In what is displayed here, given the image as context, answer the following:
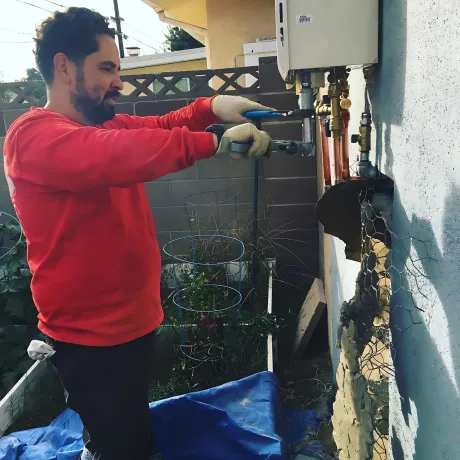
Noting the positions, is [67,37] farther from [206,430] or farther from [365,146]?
[206,430]

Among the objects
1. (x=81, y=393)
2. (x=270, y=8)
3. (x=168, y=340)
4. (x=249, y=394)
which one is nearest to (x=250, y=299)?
(x=168, y=340)

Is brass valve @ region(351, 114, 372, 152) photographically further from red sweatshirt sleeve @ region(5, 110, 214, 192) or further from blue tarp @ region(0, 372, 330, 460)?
blue tarp @ region(0, 372, 330, 460)

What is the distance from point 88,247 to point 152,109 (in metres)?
2.12

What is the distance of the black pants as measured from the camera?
150cm

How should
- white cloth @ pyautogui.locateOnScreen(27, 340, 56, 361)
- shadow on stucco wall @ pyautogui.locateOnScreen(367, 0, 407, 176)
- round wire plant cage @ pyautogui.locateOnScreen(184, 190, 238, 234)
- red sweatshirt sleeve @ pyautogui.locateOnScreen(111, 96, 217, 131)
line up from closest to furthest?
shadow on stucco wall @ pyautogui.locateOnScreen(367, 0, 407, 176)
white cloth @ pyautogui.locateOnScreen(27, 340, 56, 361)
red sweatshirt sleeve @ pyautogui.locateOnScreen(111, 96, 217, 131)
round wire plant cage @ pyautogui.locateOnScreen(184, 190, 238, 234)

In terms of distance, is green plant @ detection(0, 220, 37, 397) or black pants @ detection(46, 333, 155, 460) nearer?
black pants @ detection(46, 333, 155, 460)

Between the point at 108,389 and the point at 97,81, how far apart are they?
39.7 inches

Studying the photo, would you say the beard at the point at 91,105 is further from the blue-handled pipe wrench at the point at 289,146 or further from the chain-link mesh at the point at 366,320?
the chain-link mesh at the point at 366,320

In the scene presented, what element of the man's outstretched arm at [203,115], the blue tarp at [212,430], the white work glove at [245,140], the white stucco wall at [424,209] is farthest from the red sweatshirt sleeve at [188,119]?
the blue tarp at [212,430]

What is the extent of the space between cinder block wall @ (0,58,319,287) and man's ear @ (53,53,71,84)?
1.91 m

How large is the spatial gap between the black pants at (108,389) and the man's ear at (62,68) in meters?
0.87

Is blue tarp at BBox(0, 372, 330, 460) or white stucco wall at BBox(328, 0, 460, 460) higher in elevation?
white stucco wall at BBox(328, 0, 460, 460)

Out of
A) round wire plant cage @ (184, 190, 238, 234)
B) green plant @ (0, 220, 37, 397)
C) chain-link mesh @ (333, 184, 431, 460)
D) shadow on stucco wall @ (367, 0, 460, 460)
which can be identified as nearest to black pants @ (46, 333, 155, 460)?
chain-link mesh @ (333, 184, 431, 460)

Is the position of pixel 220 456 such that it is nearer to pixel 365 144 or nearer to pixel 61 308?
pixel 61 308
